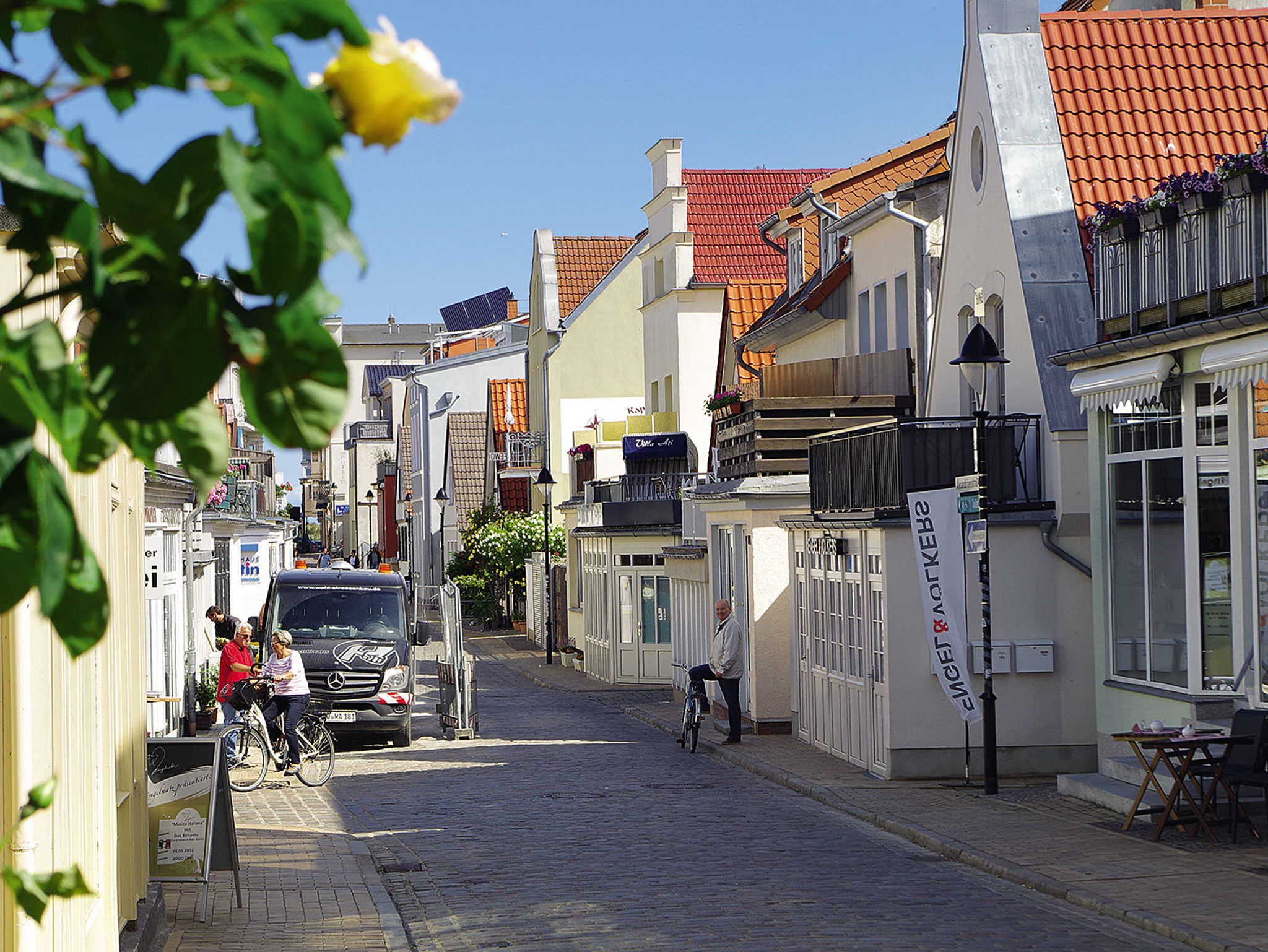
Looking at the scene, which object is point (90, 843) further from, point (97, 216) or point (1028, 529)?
point (1028, 529)

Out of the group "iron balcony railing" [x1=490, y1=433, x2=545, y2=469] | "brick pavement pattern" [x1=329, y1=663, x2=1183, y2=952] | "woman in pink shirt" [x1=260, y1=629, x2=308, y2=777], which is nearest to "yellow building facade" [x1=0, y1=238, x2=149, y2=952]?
"brick pavement pattern" [x1=329, y1=663, x2=1183, y2=952]

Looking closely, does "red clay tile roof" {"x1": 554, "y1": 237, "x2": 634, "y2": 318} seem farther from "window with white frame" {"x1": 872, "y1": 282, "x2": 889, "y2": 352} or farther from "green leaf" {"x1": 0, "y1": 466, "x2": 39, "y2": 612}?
"green leaf" {"x1": 0, "y1": 466, "x2": 39, "y2": 612}

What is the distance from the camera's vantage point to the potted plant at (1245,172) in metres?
12.6

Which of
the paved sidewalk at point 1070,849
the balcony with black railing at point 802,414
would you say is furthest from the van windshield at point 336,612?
the paved sidewalk at point 1070,849

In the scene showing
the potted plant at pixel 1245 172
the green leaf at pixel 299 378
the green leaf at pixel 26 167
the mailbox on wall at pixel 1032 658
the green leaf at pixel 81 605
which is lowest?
the mailbox on wall at pixel 1032 658

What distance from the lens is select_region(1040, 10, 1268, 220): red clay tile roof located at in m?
19.2

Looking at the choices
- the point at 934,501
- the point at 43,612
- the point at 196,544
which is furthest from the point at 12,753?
the point at 196,544

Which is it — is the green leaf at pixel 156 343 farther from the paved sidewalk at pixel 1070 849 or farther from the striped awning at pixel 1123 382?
the striped awning at pixel 1123 382

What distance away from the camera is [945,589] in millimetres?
16328

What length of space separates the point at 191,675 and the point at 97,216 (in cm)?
2297

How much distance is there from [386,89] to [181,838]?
9605 mm

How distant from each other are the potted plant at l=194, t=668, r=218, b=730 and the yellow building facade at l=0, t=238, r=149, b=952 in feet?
49.2

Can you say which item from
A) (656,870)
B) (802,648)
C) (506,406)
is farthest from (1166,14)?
(506,406)

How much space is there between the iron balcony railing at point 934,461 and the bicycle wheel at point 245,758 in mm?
7211
